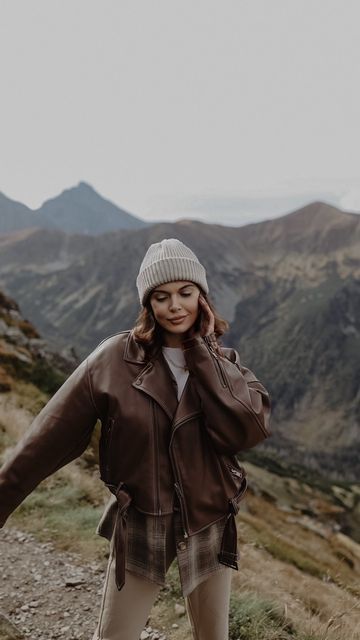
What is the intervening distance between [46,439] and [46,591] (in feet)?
12.4

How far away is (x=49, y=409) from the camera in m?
2.83

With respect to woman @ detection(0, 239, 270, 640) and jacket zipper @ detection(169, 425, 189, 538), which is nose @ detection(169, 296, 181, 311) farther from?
jacket zipper @ detection(169, 425, 189, 538)

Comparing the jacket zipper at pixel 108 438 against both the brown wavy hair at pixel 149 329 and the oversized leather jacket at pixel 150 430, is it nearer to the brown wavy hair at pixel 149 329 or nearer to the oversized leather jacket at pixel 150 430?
the oversized leather jacket at pixel 150 430

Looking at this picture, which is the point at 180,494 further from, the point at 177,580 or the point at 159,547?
the point at 177,580

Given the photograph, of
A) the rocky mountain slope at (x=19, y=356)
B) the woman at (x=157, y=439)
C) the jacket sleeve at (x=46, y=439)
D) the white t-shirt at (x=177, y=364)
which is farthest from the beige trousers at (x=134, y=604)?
the rocky mountain slope at (x=19, y=356)

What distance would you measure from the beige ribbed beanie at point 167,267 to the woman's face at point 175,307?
0.04 metres

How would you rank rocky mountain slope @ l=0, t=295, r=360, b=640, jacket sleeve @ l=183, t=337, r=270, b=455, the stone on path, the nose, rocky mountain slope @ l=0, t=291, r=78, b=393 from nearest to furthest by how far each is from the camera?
1. jacket sleeve @ l=183, t=337, r=270, b=455
2. the nose
3. the stone on path
4. rocky mountain slope @ l=0, t=295, r=360, b=640
5. rocky mountain slope @ l=0, t=291, r=78, b=393

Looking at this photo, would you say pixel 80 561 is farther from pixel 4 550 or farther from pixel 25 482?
pixel 25 482

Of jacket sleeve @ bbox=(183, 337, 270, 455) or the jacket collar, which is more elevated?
the jacket collar

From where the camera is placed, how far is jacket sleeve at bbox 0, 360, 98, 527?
2.77 meters

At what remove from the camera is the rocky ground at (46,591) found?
4840mm

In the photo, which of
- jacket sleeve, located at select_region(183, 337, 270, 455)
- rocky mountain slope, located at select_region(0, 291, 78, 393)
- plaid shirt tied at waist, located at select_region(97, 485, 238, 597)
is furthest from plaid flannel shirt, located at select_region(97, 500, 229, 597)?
rocky mountain slope, located at select_region(0, 291, 78, 393)

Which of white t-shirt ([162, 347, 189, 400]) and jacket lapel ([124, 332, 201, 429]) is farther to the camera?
white t-shirt ([162, 347, 189, 400])

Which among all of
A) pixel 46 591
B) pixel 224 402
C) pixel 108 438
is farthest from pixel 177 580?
pixel 224 402
